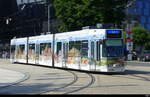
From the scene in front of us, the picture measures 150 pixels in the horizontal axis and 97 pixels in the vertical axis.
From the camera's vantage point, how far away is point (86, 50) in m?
26.3

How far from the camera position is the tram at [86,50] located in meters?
24.8

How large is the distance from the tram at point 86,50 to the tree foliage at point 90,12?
31.4ft

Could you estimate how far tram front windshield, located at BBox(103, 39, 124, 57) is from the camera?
24.8m

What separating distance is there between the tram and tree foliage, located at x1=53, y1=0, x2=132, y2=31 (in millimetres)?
9585

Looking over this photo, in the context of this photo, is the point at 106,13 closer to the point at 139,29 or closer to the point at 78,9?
the point at 78,9

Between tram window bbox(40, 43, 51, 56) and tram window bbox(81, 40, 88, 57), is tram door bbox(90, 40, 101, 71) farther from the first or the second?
tram window bbox(40, 43, 51, 56)

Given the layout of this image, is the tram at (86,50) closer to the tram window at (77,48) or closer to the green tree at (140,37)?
the tram window at (77,48)

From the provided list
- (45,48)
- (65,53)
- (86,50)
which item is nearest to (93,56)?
(86,50)

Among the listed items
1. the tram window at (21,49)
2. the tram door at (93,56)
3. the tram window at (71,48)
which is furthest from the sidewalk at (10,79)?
the tram window at (21,49)

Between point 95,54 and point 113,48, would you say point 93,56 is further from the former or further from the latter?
point 113,48

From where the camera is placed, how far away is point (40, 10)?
261 ft

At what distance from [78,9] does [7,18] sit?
46.9 metres

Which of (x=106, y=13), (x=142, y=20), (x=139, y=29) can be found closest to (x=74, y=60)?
Result: (x=106, y=13)

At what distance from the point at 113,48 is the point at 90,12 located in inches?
765
